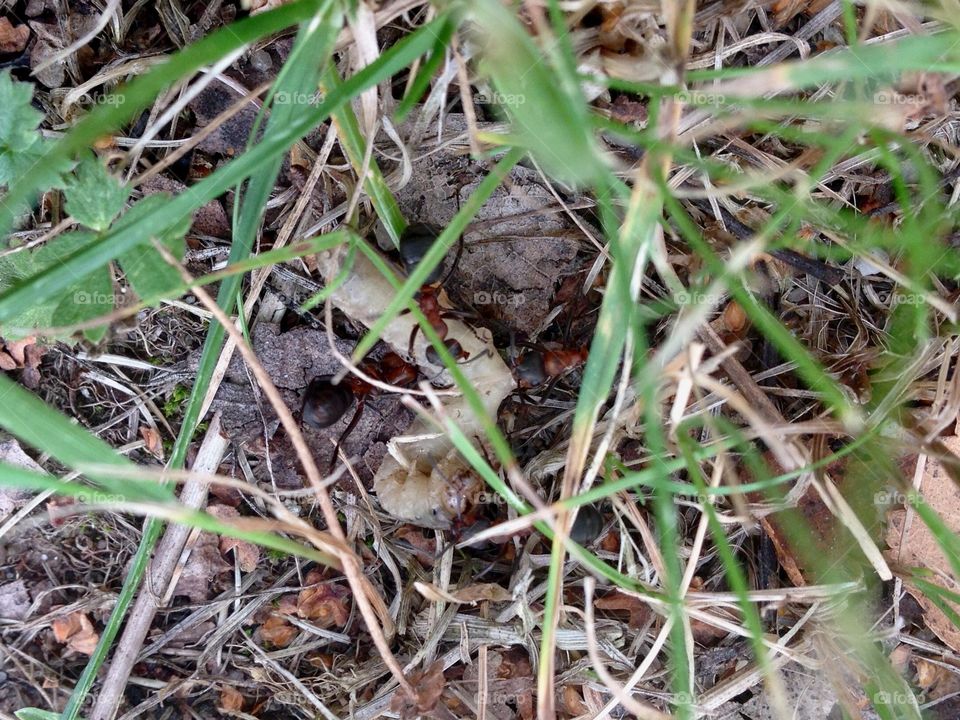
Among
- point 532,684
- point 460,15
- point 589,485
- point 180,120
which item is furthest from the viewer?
point 532,684

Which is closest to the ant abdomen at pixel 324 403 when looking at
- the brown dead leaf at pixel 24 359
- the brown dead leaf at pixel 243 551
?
the brown dead leaf at pixel 243 551

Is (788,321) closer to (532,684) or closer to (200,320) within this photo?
(532,684)

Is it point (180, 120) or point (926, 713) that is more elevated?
point (180, 120)

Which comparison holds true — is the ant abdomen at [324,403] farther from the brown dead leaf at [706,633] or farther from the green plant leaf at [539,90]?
the brown dead leaf at [706,633]

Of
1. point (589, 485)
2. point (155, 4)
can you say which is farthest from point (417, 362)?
point (155, 4)

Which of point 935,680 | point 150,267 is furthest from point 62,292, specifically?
point 935,680

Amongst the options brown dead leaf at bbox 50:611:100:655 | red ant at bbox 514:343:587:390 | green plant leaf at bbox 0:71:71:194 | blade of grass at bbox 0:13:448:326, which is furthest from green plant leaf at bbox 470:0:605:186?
brown dead leaf at bbox 50:611:100:655

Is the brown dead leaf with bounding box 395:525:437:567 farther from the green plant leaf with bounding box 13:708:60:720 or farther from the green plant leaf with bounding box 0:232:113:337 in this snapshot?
the green plant leaf with bounding box 13:708:60:720
